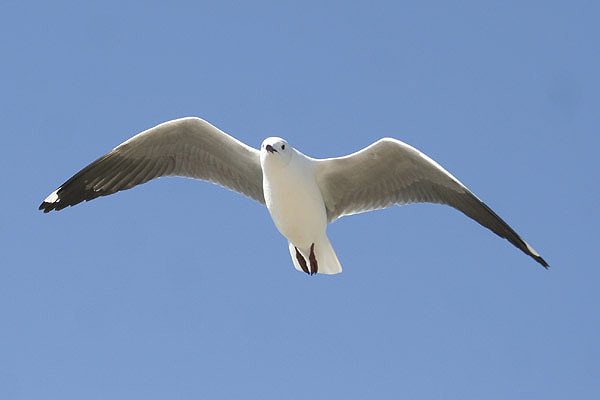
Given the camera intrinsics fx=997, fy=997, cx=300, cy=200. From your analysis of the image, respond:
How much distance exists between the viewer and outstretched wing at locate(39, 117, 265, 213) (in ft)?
30.0

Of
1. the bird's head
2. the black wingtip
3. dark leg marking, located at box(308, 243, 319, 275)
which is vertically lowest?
the black wingtip

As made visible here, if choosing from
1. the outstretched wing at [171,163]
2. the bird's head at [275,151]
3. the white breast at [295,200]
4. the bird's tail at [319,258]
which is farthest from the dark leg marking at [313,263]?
the bird's head at [275,151]

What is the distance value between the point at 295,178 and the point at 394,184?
107cm

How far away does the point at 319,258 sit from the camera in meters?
9.16

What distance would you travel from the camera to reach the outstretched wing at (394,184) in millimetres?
8844

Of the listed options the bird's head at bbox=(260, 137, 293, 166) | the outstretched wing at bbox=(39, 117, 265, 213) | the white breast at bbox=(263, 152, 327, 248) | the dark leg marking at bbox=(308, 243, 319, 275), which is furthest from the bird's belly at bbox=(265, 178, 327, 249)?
the outstretched wing at bbox=(39, 117, 265, 213)

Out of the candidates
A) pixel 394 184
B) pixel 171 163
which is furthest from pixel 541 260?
pixel 171 163

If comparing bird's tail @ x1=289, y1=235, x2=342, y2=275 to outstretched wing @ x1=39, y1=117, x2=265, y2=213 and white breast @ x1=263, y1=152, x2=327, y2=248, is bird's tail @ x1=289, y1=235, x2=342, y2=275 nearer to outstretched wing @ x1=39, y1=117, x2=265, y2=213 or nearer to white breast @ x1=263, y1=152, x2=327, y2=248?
white breast @ x1=263, y1=152, x2=327, y2=248

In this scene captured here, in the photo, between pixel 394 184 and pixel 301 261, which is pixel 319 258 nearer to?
pixel 301 261

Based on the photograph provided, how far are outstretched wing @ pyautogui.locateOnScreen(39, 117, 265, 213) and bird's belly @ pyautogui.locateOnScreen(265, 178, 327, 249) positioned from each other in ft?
2.07

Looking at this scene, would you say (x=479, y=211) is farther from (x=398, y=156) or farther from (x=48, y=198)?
(x=48, y=198)

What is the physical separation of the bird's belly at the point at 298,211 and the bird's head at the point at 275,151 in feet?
0.78

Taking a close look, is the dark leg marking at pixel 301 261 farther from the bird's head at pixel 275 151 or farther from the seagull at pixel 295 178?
the bird's head at pixel 275 151

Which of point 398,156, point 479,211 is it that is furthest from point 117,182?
point 479,211
